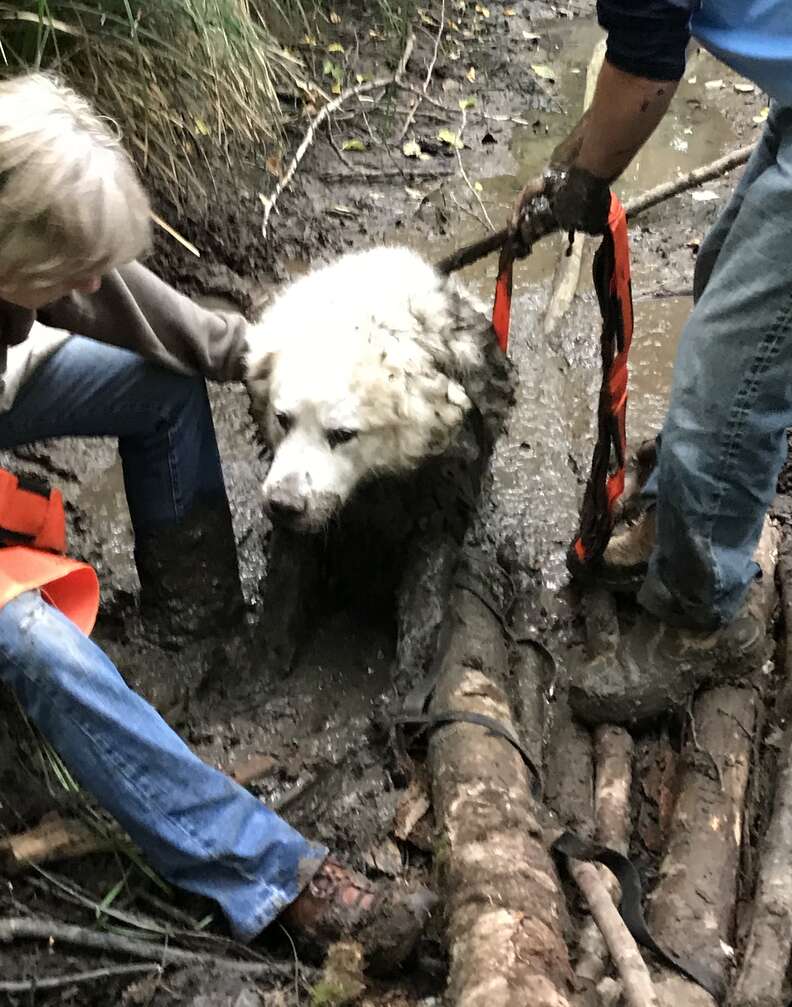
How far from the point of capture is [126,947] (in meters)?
1.87

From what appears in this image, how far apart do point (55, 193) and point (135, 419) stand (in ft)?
2.78

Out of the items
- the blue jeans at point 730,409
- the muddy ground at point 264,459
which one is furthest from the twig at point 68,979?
the blue jeans at point 730,409

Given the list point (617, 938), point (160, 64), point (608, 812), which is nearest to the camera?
point (617, 938)

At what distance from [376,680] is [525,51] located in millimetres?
4866

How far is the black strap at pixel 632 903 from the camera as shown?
1840 millimetres

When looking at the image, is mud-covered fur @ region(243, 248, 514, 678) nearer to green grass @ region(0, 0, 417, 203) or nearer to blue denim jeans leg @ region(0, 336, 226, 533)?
blue denim jeans leg @ region(0, 336, 226, 533)

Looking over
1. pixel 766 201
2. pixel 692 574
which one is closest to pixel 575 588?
pixel 692 574

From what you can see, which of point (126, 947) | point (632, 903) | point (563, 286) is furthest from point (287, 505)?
point (563, 286)

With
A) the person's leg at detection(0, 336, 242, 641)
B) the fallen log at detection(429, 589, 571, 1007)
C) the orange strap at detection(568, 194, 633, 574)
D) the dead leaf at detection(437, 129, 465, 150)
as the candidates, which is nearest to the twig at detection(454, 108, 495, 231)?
the dead leaf at detection(437, 129, 465, 150)

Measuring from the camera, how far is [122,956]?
74.5 inches

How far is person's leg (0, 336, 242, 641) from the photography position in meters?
2.32

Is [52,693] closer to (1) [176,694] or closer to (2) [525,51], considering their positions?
(1) [176,694]

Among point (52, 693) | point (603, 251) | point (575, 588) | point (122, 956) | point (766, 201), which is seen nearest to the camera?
point (52, 693)

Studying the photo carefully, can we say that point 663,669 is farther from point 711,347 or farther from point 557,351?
point 557,351
